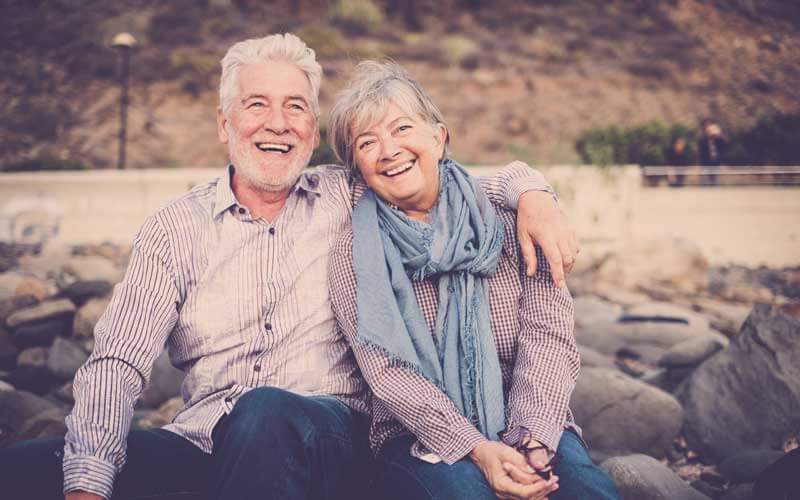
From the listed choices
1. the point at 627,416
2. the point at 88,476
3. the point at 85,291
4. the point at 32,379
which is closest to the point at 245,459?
the point at 88,476

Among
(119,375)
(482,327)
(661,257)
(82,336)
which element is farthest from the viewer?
(661,257)

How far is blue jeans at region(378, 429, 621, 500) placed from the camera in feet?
6.91

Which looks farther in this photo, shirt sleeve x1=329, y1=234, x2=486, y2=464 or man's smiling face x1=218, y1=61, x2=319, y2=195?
man's smiling face x1=218, y1=61, x2=319, y2=195

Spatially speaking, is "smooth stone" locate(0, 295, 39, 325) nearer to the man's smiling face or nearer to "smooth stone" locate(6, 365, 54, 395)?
"smooth stone" locate(6, 365, 54, 395)

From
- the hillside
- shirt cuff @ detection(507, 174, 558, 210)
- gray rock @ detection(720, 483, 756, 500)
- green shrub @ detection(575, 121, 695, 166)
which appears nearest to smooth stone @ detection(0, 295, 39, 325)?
shirt cuff @ detection(507, 174, 558, 210)

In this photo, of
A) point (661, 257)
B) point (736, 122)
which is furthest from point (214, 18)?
point (661, 257)

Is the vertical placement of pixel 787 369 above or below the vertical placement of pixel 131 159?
above

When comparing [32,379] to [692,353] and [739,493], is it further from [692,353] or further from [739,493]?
[692,353]

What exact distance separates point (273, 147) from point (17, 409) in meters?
2.51

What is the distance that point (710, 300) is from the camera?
8.94 m

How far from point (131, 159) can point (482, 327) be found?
56.7ft

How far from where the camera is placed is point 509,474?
2.14m

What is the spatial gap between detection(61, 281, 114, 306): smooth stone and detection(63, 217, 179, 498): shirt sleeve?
4.24 m

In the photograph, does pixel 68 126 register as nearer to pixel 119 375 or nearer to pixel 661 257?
pixel 661 257
